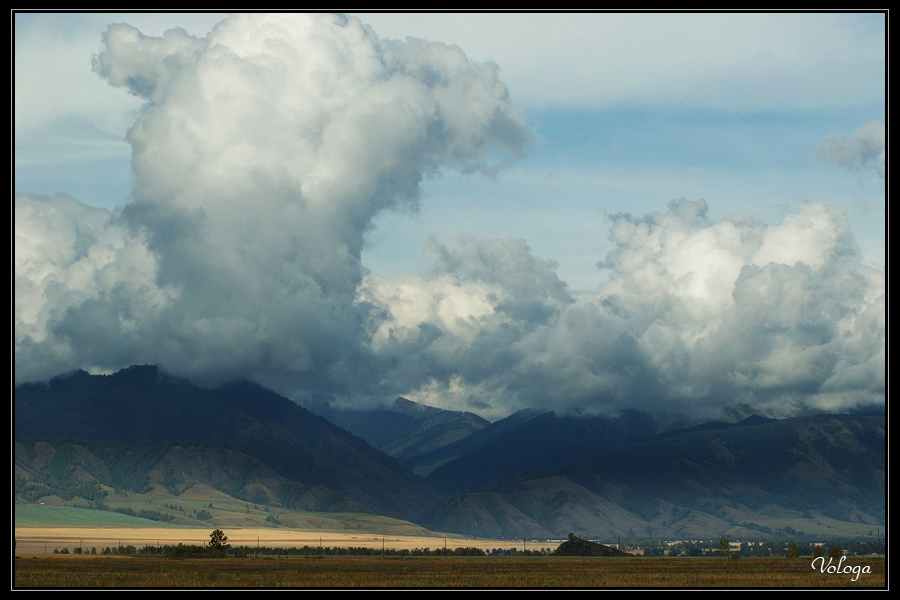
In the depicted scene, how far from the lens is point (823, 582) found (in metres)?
130

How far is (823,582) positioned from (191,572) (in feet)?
294
